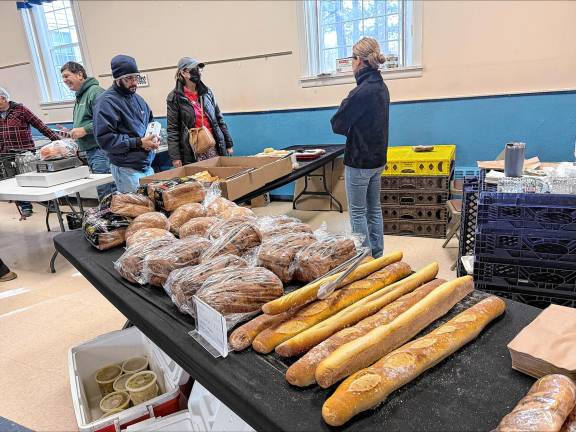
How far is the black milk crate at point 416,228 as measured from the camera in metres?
3.65

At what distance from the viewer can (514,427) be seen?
604 millimetres

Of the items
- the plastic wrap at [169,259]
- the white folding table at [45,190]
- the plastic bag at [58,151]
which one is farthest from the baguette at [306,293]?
the plastic bag at [58,151]

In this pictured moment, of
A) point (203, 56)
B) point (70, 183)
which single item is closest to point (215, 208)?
point (70, 183)

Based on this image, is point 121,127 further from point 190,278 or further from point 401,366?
point 401,366

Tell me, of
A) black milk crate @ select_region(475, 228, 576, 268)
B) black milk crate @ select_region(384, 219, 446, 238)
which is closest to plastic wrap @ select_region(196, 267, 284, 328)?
black milk crate @ select_region(475, 228, 576, 268)

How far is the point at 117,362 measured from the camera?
1.77 m

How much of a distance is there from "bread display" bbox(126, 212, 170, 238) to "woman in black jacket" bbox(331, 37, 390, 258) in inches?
56.1

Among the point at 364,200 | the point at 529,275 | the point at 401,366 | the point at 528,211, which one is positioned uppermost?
the point at 528,211

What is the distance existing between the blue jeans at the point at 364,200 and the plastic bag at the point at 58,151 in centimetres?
226

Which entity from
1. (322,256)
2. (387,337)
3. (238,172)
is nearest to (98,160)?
(238,172)

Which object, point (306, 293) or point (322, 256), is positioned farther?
point (322, 256)

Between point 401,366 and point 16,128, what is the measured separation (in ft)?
15.6

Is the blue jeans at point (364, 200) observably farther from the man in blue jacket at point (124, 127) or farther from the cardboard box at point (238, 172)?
the man in blue jacket at point (124, 127)

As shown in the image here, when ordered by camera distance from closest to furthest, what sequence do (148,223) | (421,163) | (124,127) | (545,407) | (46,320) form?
(545,407) → (148,223) → (46,320) → (124,127) → (421,163)
